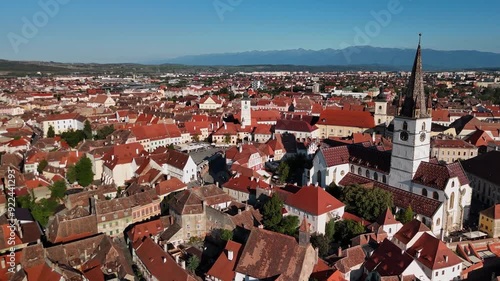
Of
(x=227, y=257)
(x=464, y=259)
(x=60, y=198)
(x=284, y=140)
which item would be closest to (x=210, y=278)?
(x=227, y=257)

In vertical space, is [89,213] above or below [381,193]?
below

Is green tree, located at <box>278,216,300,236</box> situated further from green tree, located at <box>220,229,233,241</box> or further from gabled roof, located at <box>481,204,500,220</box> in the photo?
gabled roof, located at <box>481,204,500,220</box>

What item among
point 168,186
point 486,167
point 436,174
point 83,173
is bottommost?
point 83,173

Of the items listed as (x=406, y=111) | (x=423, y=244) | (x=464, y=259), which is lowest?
(x=464, y=259)

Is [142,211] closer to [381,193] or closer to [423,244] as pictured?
[381,193]

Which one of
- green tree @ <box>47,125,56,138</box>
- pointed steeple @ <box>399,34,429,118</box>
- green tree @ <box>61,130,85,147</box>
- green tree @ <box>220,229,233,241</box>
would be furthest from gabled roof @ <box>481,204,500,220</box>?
green tree @ <box>47,125,56,138</box>

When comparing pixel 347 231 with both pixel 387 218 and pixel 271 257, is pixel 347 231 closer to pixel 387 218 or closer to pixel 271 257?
pixel 387 218

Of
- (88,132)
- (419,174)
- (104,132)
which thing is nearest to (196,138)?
(104,132)
